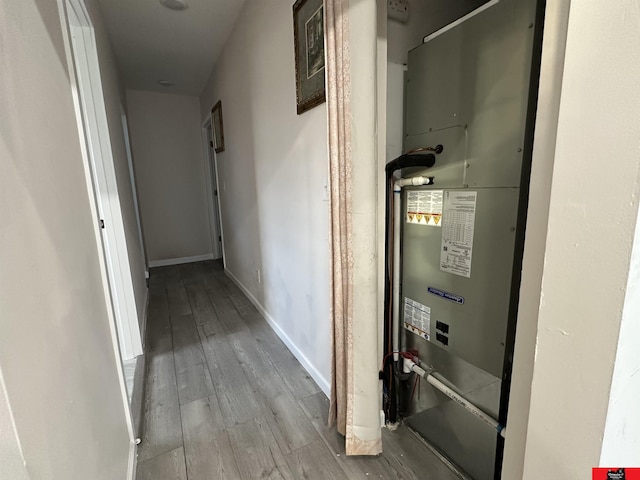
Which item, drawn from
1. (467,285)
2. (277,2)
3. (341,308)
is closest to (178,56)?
(277,2)

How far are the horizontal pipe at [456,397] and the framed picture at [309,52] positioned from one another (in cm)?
132

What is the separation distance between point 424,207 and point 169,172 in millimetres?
4258

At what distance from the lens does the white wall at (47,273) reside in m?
0.59

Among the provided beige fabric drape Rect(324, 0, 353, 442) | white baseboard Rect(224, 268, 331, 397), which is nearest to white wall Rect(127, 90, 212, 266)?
white baseboard Rect(224, 268, 331, 397)

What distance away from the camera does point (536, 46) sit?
88cm

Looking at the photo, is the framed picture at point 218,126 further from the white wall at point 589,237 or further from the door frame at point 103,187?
the white wall at point 589,237

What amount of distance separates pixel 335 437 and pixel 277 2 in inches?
95.3

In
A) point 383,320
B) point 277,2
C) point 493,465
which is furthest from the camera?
point 277,2

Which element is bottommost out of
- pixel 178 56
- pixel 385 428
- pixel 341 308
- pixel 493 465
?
pixel 385 428

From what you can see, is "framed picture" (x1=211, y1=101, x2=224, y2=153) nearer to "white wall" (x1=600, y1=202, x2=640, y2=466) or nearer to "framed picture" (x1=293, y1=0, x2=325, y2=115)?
"framed picture" (x1=293, y1=0, x2=325, y2=115)

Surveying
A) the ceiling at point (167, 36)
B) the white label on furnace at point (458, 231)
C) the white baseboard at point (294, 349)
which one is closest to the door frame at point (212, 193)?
the ceiling at point (167, 36)

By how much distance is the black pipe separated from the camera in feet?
4.04

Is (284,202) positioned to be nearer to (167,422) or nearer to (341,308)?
(341,308)

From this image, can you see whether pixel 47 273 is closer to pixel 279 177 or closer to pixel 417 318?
pixel 417 318
